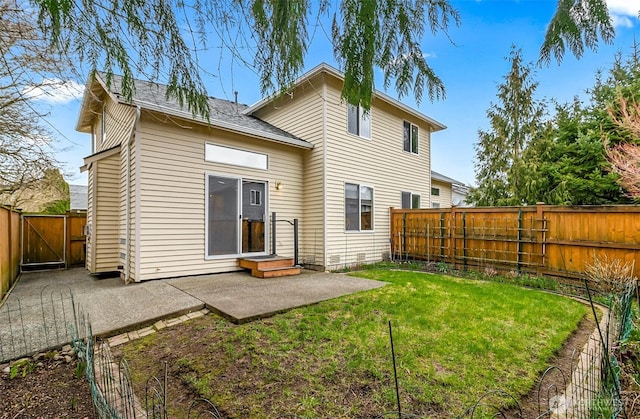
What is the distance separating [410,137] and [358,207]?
361 cm

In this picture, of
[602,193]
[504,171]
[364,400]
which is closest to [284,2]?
[364,400]

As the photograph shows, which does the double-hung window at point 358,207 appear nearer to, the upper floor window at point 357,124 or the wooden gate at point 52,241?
the upper floor window at point 357,124

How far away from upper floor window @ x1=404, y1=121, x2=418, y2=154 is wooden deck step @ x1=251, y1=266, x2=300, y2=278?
586 centimetres

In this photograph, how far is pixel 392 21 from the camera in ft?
6.66

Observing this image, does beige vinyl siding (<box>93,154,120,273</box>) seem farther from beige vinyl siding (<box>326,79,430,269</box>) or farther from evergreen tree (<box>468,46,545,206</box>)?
evergreen tree (<box>468,46,545,206</box>)

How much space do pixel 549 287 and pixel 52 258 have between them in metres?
11.6

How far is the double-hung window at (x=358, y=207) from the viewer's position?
26.7 ft

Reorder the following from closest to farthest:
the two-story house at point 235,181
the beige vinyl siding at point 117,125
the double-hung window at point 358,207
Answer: the two-story house at point 235,181, the beige vinyl siding at point 117,125, the double-hung window at point 358,207

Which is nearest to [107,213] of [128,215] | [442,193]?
[128,215]

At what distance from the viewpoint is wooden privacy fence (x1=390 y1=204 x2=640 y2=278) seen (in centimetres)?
542

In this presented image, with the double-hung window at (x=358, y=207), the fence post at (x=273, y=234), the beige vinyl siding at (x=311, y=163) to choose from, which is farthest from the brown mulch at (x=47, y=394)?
the double-hung window at (x=358, y=207)

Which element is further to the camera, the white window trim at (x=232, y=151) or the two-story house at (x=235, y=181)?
the white window trim at (x=232, y=151)

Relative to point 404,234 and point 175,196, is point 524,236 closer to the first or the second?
point 404,234

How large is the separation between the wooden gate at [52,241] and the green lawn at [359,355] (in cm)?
663
